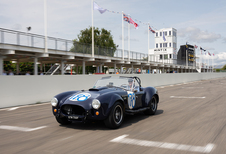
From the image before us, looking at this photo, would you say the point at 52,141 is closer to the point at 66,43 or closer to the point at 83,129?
the point at 83,129

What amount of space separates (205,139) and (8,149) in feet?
12.9

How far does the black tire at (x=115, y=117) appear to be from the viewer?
578cm

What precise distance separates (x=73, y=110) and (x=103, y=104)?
2.54ft

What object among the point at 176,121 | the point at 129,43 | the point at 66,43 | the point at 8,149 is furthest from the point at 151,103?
the point at 129,43

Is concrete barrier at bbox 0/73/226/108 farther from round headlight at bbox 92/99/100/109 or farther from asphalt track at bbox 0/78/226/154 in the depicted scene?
round headlight at bbox 92/99/100/109

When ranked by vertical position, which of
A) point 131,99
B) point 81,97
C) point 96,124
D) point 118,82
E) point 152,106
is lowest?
point 96,124

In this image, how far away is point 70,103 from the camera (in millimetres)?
5762

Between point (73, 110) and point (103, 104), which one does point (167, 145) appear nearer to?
point (103, 104)

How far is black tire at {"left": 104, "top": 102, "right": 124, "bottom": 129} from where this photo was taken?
228 inches

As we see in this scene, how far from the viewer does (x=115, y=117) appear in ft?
19.7

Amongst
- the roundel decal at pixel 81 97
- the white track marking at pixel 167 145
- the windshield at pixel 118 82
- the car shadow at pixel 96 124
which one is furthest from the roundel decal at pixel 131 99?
the white track marking at pixel 167 145

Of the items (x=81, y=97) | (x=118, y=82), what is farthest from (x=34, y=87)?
(x=81, y=97)

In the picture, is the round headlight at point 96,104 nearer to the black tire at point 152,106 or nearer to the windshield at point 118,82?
the windshield at point 118,82

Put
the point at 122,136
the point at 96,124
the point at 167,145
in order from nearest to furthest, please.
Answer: the point at 167,145, the point at 122,136, the point at 96,124
